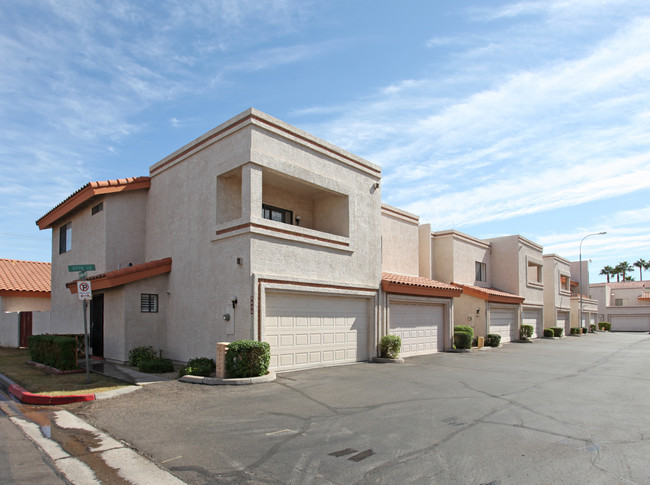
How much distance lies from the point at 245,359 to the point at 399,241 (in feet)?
43.5

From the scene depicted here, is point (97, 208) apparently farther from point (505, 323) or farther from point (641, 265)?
point (641, 265)

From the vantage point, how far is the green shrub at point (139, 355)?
13.9 meters

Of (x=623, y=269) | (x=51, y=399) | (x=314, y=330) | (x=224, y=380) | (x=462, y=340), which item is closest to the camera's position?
(x=51, y=399)

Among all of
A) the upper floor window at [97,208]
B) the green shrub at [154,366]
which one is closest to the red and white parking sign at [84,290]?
the green shrub at [154,366]

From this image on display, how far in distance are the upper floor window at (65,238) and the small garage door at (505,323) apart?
73.0 ft

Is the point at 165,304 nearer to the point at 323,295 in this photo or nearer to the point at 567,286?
the point at 323,295

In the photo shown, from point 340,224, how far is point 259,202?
13.2 ft

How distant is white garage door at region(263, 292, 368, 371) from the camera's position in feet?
43.6

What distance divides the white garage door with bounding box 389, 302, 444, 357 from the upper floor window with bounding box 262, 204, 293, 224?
5.25 metres

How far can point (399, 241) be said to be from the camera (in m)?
23.2

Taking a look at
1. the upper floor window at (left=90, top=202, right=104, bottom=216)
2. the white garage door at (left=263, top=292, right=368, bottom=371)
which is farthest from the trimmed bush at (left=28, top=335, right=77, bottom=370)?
the white garage door at (left=263, top=292, right=368, bottom=371)

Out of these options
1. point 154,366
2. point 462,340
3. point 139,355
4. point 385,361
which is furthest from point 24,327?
point 462,340

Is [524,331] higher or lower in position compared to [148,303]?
lower

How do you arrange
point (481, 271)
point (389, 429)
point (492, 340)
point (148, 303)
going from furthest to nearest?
point (481, 271) → point (492, 340) → point (148, 303) → point (389, 429)
